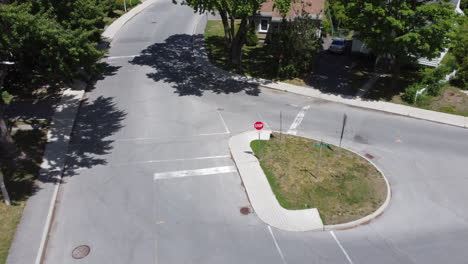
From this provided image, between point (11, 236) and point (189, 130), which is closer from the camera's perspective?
point (11, 236)

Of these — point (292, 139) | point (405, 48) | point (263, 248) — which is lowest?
point (263, 248)

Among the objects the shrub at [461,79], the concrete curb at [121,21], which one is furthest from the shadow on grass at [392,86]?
the concrete curb at [121,21]

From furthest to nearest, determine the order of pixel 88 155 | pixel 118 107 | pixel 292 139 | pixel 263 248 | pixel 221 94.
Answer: pixel 221 94 → pixel 118 107 → pixel 292 139 → pixel 88 155 → pixel 263 248

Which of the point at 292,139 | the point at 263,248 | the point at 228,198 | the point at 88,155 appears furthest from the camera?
the point at 292,139

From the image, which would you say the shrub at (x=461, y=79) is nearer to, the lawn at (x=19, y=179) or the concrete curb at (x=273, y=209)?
the concrete curb at (x=273, y=209)

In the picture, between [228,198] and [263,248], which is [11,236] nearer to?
[228,198]

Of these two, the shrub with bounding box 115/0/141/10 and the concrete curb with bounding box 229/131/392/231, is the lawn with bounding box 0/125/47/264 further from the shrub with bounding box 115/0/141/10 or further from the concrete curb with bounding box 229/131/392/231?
the shrub with bounding box 115/0/141/10

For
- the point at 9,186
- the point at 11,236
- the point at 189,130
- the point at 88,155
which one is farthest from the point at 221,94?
the point at 11,236
